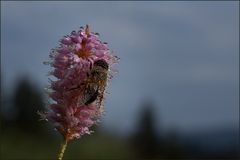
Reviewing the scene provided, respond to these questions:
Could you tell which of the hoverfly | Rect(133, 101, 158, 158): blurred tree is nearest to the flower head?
the hoverfly

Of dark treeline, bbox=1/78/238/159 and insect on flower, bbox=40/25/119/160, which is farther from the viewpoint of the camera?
dark treeline, bbox=1/78/238/159

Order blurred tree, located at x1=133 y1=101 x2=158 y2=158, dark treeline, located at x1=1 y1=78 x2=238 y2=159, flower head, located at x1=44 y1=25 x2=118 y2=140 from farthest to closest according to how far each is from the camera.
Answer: blurred tree, located at x1=133 y1=101 x2=158 y2=158
dark treeline, located at x1=1 y1=78 x2=238 y2=159
flower head, located at x1=44 y1=25 x2=118 y2=140

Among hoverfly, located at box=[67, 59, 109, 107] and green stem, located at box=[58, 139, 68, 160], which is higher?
hoverfly, located at box=[67, 59, 109, 107]

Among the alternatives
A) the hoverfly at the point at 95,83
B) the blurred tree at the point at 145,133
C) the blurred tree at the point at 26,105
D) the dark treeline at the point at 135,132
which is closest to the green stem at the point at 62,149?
the hoverfly at the point at 95,83

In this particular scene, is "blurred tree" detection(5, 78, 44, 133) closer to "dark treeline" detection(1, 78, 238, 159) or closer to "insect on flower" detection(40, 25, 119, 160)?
"dark treeline" detection(1, 78, 238, 159)

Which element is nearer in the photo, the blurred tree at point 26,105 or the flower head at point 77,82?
the flower head at point 77,82

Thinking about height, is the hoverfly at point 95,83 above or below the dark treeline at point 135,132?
above

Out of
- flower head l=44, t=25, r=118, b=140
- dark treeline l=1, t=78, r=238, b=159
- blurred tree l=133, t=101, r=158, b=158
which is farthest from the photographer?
blurred tree l=133, t=101, r=158, b=158

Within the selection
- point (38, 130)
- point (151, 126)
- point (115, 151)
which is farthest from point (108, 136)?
point (151, 126)

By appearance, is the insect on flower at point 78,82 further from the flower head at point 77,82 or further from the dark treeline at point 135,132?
the dark treeline at point 135,132

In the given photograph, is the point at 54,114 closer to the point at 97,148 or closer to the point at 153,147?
the point at 97,148
